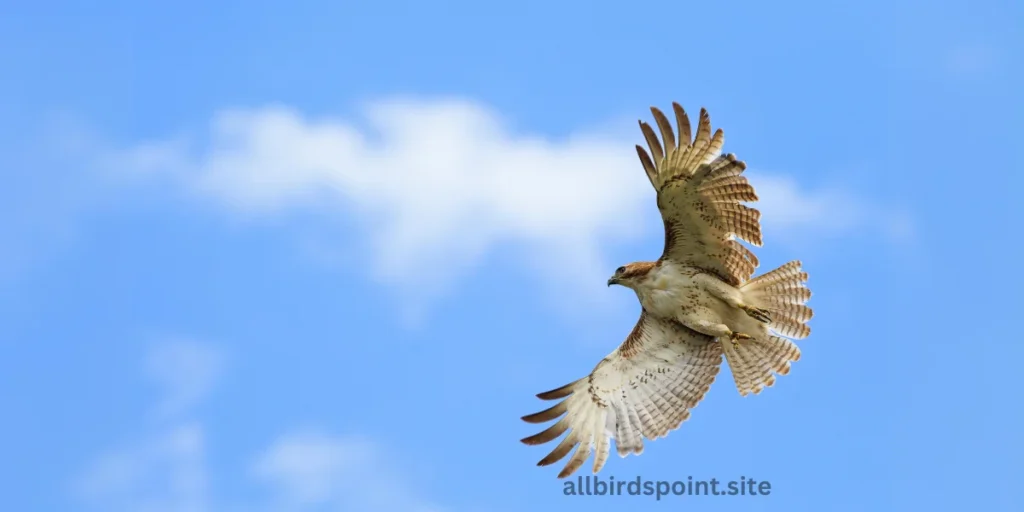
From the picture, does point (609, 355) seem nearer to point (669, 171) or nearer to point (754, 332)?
point (754, 332)

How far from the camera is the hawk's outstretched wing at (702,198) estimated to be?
1372 centimetres

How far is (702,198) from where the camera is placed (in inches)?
552

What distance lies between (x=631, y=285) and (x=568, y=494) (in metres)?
2.77

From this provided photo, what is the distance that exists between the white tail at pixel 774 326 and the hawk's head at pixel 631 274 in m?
1.21

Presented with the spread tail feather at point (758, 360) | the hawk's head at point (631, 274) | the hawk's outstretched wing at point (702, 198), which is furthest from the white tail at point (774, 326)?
the hawk's head at point (631, 274)

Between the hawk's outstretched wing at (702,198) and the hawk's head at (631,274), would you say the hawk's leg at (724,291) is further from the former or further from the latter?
the hawk's head at (631,274)

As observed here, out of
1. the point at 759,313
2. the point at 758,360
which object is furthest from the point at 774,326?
the point at 758,360

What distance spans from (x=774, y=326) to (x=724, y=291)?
0.84 metres

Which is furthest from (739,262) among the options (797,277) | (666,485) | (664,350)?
(666,485)

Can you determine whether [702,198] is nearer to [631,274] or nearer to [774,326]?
[631,274]

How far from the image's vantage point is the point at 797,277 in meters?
14.8

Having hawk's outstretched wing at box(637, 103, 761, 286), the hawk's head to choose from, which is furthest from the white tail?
the hawk's head

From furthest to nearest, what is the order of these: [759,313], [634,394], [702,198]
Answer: [634,394], [759,313], [702,198]

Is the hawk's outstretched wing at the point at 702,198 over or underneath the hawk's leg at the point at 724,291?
over
